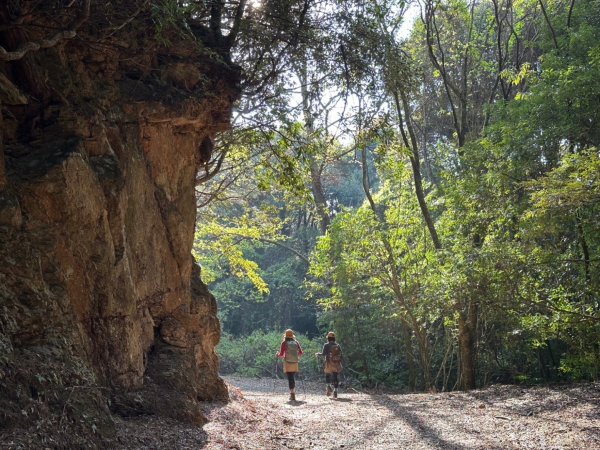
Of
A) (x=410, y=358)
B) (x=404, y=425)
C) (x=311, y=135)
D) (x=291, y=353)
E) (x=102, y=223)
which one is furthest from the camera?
(x=410, y=358)

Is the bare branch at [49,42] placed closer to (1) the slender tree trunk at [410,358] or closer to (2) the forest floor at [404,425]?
(2) the forest floor at [404,425]

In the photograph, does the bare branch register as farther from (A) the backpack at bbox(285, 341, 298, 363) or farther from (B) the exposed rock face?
(A) the backpack at bbox(285, 341, 298, 363)

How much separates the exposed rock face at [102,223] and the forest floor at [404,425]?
555mm

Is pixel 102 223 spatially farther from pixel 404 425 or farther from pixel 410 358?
pixel 410 358

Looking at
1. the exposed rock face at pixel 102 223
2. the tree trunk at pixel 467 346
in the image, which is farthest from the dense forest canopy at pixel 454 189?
the exposed rock face at pixel 102 223

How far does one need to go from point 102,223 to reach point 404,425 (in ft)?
20.2

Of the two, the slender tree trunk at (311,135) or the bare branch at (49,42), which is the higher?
the slender tree trunk at (311,135)

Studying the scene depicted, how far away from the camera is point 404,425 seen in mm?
9180

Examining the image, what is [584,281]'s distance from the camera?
9734mm

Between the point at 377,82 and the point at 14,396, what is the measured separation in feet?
26.0

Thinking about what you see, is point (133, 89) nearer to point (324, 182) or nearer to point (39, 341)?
point (39, 341)

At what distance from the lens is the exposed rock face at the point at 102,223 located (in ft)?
15.8

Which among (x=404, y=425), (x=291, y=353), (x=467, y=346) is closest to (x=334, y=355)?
(x=291, y=353)

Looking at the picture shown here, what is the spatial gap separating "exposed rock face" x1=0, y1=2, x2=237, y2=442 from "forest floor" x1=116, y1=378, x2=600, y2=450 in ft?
1.82
